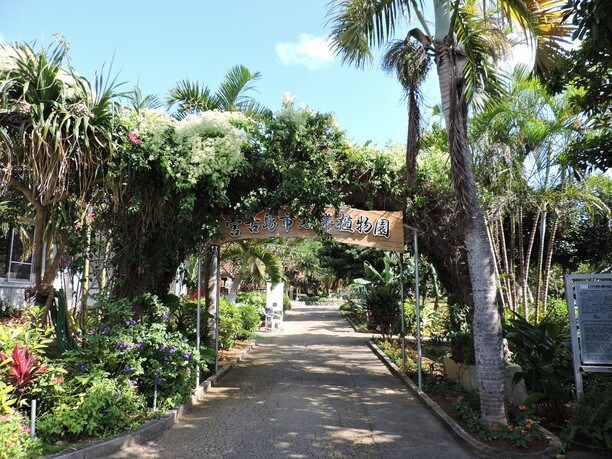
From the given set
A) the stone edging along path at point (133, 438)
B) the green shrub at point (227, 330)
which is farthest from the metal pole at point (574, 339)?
the green shrub at point (227, 330)

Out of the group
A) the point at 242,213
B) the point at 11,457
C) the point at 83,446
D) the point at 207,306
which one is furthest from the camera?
the point at 207,306

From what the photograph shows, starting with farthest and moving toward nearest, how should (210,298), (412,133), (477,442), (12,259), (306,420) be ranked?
(12,259) → (210,298) → (412,133) → (306,420) → (477,442)

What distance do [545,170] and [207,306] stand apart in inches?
370

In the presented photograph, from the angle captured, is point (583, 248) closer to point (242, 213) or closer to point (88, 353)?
point (242, 213)

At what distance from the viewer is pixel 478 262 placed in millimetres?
5676

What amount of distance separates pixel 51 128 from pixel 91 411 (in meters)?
3.66

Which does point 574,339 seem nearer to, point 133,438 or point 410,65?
point 410,65

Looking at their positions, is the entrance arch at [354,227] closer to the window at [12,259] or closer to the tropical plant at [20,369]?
the tropical plant at [20,369]

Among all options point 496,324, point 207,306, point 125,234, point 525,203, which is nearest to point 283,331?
point 207,306

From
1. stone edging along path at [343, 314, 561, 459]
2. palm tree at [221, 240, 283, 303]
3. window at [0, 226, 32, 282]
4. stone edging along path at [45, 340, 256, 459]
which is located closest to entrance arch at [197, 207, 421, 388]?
stone edging along path at [343, 314, 561, 459]

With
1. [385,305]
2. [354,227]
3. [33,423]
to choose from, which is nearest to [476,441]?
[354,227]

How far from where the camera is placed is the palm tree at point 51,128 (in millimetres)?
5828

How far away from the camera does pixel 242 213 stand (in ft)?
25.0

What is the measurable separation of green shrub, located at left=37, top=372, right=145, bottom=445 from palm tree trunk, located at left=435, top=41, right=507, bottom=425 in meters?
4.44
